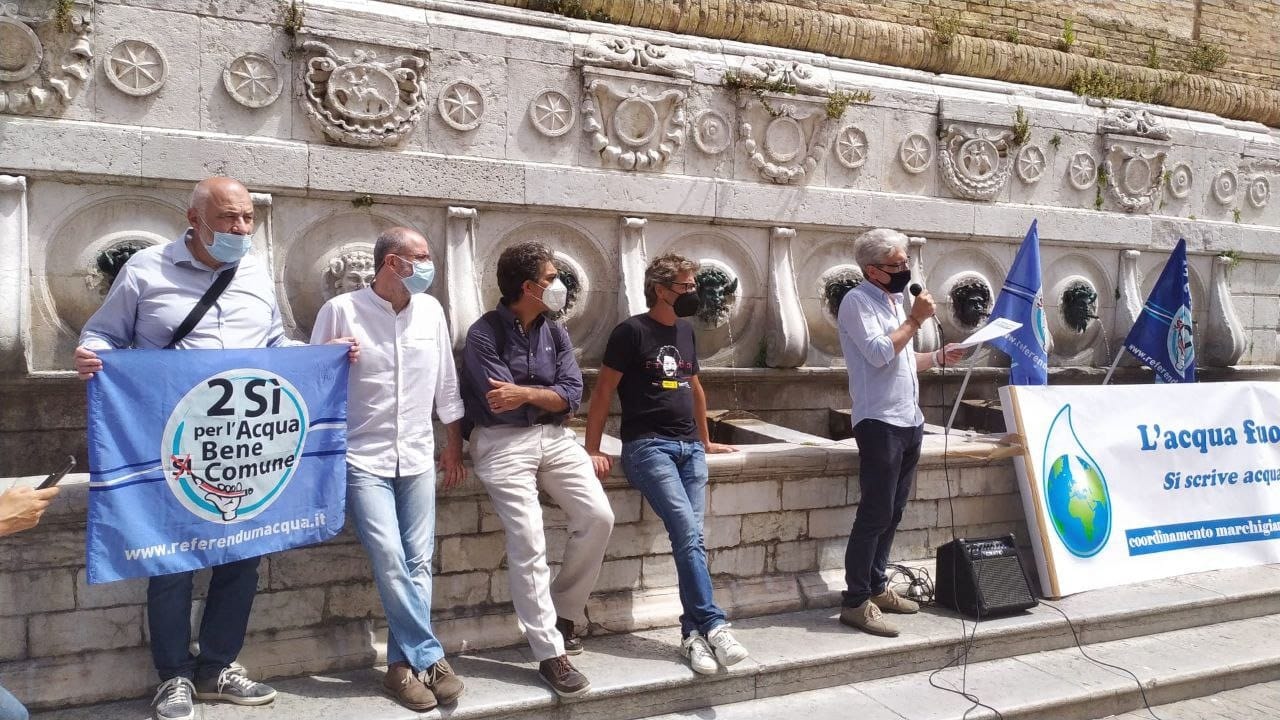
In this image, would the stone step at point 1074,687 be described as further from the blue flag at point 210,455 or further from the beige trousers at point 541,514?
the blue flag at point 210,455

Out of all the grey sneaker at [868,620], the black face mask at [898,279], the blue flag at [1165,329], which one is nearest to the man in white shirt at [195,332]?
the grey sneaker at [868,620]

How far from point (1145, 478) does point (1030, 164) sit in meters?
3.75

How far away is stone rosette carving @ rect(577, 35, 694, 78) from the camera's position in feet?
22.3

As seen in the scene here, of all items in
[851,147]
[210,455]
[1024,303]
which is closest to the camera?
[210,455]

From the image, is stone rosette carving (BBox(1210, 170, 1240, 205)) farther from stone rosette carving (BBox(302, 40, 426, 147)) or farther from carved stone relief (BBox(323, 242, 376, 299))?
carved stone relief (BBox(323, 242, 376, 299))

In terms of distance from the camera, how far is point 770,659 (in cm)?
445

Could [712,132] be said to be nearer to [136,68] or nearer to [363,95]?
[363,95]

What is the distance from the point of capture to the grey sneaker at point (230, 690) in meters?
3.74

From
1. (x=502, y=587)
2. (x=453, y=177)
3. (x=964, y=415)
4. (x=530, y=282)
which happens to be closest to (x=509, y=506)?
(x=502, y=587)

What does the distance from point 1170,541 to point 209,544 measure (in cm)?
549

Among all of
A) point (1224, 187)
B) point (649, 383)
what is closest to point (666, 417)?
point (649, 383)

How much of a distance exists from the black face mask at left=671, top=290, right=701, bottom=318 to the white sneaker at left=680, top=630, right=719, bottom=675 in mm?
1534

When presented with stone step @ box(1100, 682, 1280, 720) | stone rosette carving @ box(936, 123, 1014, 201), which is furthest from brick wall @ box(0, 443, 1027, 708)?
stone rosette carving @ box(936, 123, 1014, 201)

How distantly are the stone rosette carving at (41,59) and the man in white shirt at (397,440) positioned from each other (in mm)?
2749
